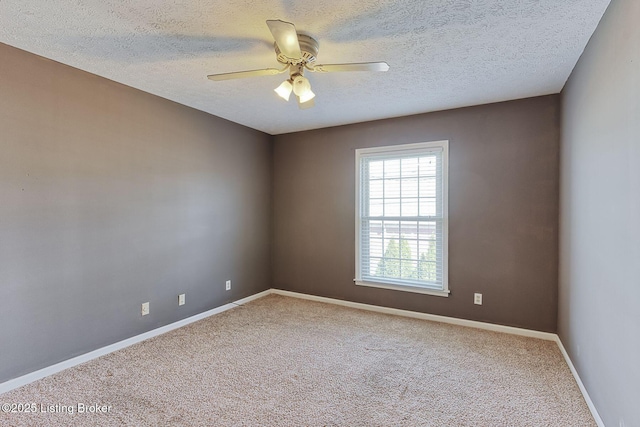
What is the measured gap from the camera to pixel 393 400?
7.27 feet

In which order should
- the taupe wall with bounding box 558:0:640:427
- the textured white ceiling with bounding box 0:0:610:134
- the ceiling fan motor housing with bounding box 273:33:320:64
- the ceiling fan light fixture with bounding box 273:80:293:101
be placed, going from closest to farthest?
the taupe wall with bounding box 558:0:640:427 → the textured white ceiling with bounding box 0:0:610:134 → the ceiling fan motor housing with bounding box 273:33:320:64 → the ceiling fan light fixture with bounding box 273:80:293:101

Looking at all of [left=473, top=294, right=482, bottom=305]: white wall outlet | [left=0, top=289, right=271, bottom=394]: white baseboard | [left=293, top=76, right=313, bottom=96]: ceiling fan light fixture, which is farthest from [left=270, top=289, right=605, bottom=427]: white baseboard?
[left=293, top=76, right=313, bottom=96]: ceiling fan light fixture

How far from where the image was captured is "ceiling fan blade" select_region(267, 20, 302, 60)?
5.52 feet

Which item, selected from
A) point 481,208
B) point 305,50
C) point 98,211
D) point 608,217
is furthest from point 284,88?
point 481,208

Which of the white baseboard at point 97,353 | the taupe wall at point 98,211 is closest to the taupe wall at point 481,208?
the taupe wall at point 98,211

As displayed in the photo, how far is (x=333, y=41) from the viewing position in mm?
2205

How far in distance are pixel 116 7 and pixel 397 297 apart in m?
3.77

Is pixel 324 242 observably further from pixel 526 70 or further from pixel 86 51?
pixel 86 51

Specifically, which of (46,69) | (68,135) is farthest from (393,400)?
(46,69)

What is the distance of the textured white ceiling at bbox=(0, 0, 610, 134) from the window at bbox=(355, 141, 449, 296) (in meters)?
0.85

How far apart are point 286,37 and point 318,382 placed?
2.33 meters

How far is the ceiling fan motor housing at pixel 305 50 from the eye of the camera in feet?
6.89

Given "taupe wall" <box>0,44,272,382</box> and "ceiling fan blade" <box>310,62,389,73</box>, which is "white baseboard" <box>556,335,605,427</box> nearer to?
"ceiling fan blade" <box>310,62,389,73</box>

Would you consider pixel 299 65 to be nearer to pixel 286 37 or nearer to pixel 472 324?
pixel 286 37
